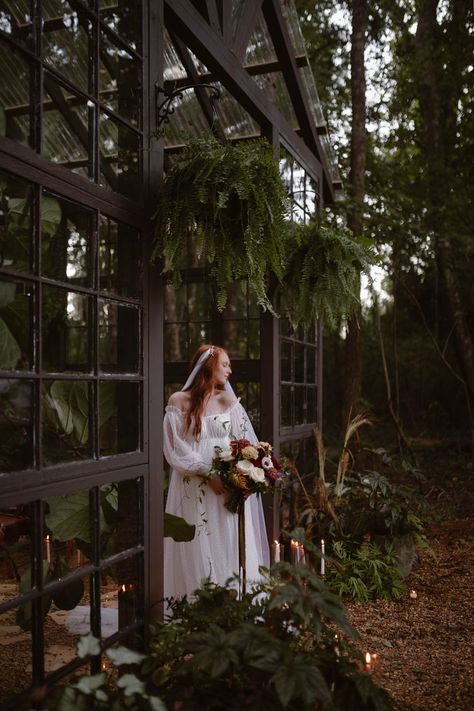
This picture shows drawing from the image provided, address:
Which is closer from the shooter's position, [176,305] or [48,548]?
[48,548]

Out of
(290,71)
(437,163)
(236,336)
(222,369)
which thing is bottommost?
(222,369)

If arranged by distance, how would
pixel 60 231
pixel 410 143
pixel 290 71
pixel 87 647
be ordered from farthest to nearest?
1. pixel 410 143
2. pixel 290 71
3. pixel 60 231
4. pixel 87 647

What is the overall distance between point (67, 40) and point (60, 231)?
2.77 feet

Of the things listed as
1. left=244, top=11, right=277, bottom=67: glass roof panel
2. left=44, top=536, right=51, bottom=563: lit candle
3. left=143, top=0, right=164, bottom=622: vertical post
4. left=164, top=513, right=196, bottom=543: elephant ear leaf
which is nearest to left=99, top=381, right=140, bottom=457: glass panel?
left=143, top=0, right=164, bottom=622: vertical post

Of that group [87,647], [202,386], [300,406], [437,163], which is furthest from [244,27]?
[437,163]

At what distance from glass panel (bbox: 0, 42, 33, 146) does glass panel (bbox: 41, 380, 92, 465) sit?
97cm

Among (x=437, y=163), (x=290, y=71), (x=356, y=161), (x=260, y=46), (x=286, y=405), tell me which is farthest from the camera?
(x=437, y=163)

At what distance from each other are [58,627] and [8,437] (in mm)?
964

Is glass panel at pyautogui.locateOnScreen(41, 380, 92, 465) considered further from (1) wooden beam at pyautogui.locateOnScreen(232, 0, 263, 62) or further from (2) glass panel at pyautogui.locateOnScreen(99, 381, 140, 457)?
(1) wooden beam at pyautogui.locateOnScreen(232, 0, 263, 62)

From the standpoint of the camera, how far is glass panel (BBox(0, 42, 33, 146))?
2.36 metres

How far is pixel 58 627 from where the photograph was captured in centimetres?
275

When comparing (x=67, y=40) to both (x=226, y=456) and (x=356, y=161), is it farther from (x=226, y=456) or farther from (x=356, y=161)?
(x=356, y=161)

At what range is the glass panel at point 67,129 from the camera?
9.59ft

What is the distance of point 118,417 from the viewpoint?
2.94m
